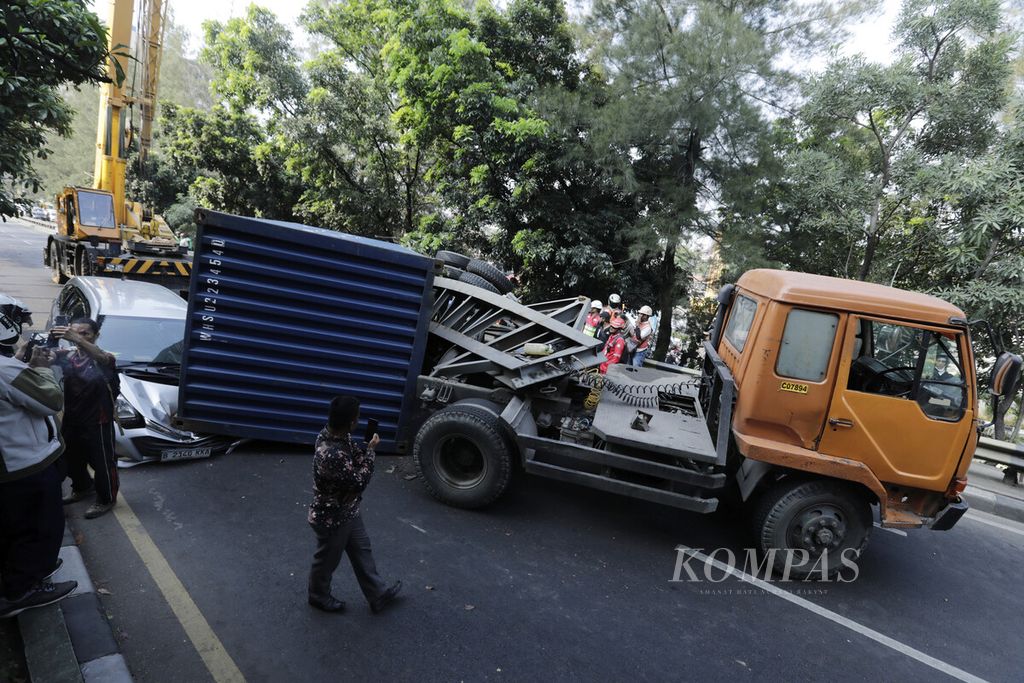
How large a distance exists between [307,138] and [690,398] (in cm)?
1370

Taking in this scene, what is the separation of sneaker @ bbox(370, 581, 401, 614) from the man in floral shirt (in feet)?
0.45

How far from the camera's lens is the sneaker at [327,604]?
3.28 metres

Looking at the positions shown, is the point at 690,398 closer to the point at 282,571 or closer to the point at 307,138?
the point at 282,571

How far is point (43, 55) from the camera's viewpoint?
3.51m

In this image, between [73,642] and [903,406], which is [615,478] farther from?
[73,642]

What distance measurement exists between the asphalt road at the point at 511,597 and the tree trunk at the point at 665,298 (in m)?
7.30

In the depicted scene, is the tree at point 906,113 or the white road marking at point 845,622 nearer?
the white road marking at point 845,622

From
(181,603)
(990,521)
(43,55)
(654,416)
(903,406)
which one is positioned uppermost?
(43,55)

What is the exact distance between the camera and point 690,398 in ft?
18.7

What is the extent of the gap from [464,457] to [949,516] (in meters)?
3.89

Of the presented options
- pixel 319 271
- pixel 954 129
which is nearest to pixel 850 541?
pixel 319 271

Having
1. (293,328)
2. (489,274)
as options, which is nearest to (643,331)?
(489,274)

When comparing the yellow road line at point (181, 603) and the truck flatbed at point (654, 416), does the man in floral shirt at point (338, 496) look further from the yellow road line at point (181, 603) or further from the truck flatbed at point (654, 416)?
the truck flatbed at point (654, 416)

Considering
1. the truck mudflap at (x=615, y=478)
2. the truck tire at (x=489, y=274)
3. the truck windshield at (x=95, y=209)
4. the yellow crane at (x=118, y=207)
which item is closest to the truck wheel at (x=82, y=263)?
the yellow crane at (x=118, y=207)
